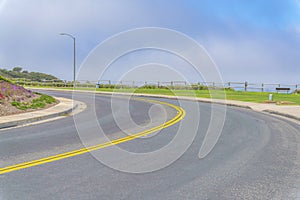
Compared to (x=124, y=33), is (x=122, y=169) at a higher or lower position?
lower

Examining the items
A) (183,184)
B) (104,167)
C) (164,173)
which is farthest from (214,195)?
(104,167)

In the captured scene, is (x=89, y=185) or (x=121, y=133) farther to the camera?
(x=121, y=133)

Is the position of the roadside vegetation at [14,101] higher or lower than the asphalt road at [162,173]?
higher

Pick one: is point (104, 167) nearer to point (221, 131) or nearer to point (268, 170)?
point (268, 170)

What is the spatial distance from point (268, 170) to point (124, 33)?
719 cm

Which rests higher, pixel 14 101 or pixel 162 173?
pixel 14 101

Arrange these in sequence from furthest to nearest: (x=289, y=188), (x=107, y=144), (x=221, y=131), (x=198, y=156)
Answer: (x=221, y=131) → (x=107, y=144) → (x=198, y=156) → (x=289, y=188)

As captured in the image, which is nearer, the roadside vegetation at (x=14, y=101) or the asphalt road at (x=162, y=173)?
the asphalt road at (x=162, y=173)

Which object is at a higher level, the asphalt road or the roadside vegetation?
the roadside vegetation

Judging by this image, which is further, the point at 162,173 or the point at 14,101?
the point at 14,101

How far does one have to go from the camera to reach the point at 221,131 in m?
9.91

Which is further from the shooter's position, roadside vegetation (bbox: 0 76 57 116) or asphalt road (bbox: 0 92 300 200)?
roadside vegetation (bbox: 0 76 57 116)

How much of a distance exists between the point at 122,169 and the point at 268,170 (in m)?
2.85

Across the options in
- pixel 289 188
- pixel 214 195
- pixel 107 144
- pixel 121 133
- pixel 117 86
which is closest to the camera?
pixel 214 195
